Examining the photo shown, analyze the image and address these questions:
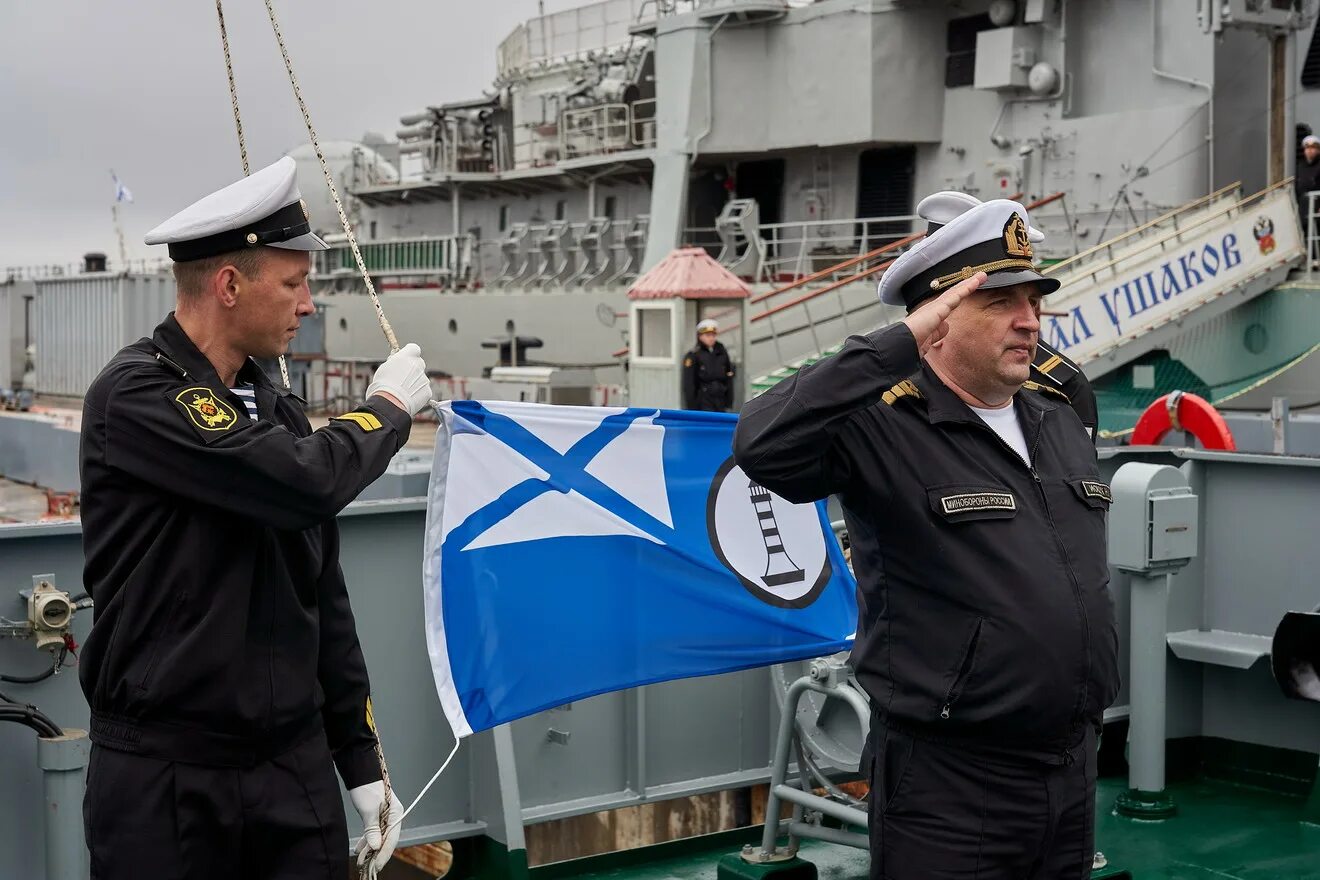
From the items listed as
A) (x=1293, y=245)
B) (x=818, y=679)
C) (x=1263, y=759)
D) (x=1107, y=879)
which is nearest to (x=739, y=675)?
(x=818, y=679)

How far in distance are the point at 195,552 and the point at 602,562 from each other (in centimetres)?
208

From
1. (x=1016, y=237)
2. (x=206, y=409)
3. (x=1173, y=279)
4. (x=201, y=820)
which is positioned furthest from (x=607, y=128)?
(x=201, y=820)

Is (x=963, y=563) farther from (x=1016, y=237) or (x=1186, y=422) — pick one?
(x=1186, y=422)

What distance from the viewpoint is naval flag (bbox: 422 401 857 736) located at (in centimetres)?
439

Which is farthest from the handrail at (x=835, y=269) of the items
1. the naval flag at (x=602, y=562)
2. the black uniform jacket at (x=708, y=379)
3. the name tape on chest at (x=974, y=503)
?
the name tape on chest at (x=974, y=503)

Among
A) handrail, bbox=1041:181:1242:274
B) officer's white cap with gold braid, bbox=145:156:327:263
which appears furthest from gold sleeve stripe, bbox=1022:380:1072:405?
handrail, bbox=1041:181:1242:274

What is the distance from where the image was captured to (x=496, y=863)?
16.5 ft

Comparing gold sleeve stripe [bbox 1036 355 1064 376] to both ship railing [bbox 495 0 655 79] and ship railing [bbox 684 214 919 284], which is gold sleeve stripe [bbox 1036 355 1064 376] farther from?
ship railing [bbox 495 0 655 79]

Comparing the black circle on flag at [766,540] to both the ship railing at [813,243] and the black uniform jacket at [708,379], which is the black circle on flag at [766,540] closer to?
the black uniform jacket at [708,379]

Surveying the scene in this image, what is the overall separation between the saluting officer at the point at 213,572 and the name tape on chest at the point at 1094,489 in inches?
55.8

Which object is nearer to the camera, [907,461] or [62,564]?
[907,461]

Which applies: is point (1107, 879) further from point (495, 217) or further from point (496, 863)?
point (495, 217)

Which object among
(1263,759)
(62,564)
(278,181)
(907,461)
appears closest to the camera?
(278,181)

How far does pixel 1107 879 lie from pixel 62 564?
3.18 metres
